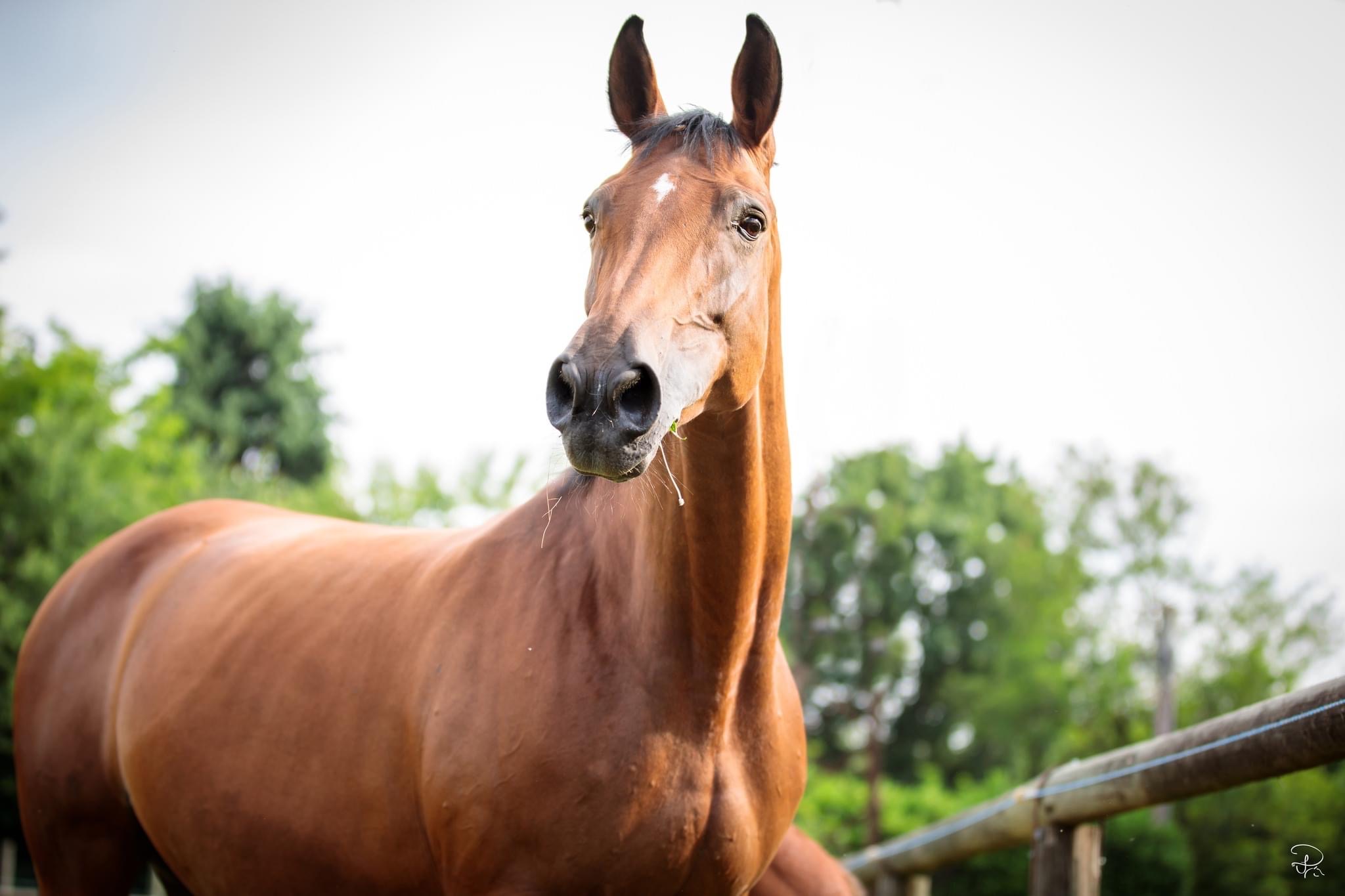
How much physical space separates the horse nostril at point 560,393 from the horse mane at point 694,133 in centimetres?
83

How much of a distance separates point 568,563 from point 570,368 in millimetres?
927

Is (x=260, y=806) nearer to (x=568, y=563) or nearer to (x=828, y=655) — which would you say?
(x=568, y=563)

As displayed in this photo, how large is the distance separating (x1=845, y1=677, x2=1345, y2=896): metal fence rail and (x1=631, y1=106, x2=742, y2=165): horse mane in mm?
1898

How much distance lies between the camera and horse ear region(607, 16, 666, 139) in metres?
2.57

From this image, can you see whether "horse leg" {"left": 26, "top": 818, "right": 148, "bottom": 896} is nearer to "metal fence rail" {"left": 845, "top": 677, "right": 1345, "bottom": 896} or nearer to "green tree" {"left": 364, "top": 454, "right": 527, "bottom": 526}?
"metal fence rail" {"left": 845, "top": 677, "right": 1345, "bottom": 896}

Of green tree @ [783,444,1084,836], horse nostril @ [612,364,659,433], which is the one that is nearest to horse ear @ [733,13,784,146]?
horse nostril @ [612,364,659,433]

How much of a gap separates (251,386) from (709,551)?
31.9 m

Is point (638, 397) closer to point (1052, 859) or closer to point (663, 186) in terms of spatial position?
point (663, 186)

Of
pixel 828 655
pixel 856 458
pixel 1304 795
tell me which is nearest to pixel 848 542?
pixel 856 458

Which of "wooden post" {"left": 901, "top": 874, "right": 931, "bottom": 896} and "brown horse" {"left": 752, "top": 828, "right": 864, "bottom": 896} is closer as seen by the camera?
"brown horse" {"left": 752, "top": 828, "right": 864, "bottom": 896}

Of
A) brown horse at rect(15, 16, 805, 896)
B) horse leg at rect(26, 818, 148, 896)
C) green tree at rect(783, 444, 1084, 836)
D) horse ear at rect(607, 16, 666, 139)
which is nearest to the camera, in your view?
brown horse at rect(15, 16, 805, 896)

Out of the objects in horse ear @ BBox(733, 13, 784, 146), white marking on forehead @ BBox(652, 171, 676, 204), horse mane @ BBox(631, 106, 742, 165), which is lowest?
white marking on forehead @ BBox(652, 171, 676, 204)

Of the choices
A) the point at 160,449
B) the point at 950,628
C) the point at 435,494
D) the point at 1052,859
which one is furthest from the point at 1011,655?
the point at 1052,859

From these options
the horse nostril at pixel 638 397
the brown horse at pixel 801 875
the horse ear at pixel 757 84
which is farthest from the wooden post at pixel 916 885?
the horse nostril at pixel 638 397
